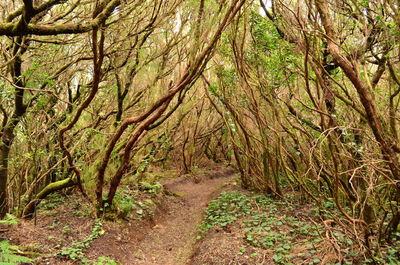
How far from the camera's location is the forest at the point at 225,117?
3752 millimetres

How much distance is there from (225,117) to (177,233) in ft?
12.4

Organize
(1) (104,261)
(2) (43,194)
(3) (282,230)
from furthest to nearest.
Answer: (2) (43,194)
(3) (282,230)
(1) (104,261)

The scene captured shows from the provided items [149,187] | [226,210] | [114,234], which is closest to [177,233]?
[226,210]

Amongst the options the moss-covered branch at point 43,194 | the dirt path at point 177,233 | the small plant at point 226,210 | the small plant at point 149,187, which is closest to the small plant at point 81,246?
the dirt path at point 177,233

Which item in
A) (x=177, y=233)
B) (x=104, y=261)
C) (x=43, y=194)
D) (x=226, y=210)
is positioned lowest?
(x=177, y=233)

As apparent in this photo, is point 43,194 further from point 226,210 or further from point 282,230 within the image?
point 282,230

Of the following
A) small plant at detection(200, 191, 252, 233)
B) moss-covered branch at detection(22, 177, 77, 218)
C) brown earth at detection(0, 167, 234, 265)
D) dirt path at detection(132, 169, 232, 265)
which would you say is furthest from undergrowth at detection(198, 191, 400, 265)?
moss-covered branch at detection(22, 177, 77, 218)

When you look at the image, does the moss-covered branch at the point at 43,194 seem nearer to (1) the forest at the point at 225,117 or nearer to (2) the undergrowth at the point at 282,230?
(1) the forest at the point at 225,117

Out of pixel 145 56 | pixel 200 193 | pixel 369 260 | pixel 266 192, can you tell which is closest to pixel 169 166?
pixel 200 193

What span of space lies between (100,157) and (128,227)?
161 centimetres

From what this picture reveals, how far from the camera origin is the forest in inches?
148

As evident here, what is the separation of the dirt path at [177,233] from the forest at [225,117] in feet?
0.16

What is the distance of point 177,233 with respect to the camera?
267 inches

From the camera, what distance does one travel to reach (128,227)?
19.9ft
